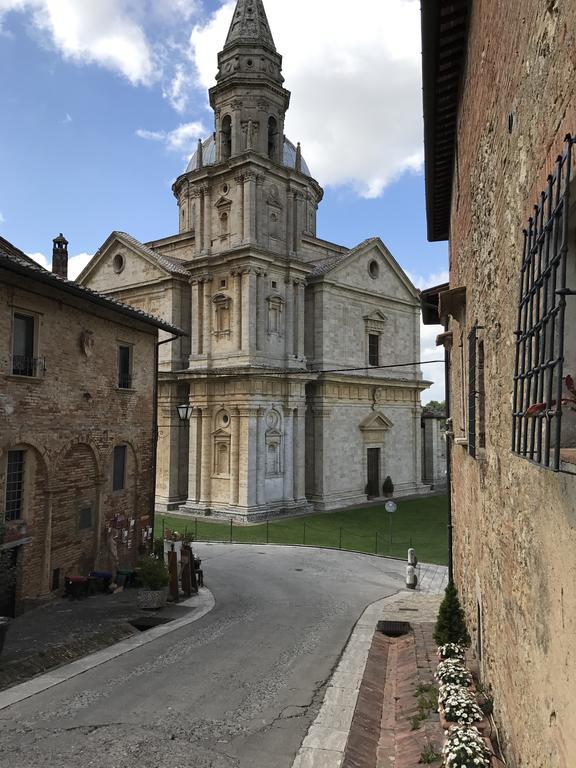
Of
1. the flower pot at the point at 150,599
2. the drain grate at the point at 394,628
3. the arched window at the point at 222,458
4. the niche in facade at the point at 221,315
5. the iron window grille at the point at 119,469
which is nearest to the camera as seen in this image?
the drain grate at the point at 394,628

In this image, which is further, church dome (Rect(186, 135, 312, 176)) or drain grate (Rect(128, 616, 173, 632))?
church dome (Rect(186, 135, 312, 176))

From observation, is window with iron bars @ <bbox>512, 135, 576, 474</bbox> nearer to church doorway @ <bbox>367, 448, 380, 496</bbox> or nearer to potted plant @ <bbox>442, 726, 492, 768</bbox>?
potted plant @ <bbox>442, 726, 492, 768</bbox>

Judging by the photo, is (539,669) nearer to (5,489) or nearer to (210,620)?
(210,620)

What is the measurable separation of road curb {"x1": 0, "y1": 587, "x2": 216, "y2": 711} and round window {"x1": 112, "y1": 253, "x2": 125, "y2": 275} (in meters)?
25.5

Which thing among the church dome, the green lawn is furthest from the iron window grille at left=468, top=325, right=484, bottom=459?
the church dome

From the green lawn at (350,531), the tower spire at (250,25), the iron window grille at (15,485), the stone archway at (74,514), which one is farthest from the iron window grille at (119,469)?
the tower spire at (250,25)

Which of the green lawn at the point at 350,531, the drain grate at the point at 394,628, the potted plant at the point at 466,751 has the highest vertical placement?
the potted plant at the point at 466,751

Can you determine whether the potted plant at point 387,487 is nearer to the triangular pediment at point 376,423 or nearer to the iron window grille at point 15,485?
the triangular pediment at point 376,423

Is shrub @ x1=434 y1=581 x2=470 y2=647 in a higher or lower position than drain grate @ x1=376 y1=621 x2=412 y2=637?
higher

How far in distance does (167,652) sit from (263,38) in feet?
109

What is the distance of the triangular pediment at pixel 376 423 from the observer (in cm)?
3590

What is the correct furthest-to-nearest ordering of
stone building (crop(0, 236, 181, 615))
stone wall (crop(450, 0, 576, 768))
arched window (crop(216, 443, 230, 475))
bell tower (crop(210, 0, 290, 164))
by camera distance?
bell tower (crop(210, 0, 290, 164)) < arched window (crop(216, 443, 230, 475)) < stone building (crop(0, 236, 181, 615)) < stone wall (crop(450, 0, 576, 768))

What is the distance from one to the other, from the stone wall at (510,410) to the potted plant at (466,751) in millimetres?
271

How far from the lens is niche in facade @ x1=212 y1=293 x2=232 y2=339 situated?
1229 inches
